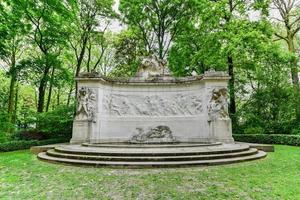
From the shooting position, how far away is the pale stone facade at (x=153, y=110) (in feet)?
43.6

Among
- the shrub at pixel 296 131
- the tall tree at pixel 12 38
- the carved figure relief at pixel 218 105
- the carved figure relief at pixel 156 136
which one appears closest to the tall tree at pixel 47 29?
the tall tree at pixel 12 38

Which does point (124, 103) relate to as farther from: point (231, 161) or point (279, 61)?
point (279, 61)

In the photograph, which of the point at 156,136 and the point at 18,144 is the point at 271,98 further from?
the point at 18,144

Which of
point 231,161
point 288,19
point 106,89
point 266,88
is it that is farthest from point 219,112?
point 288,19

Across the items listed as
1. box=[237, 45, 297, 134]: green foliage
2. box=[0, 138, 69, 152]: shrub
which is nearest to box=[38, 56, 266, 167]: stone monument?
box=[0, 138, 69, 152]: shrub

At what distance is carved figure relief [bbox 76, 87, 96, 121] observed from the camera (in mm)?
13242

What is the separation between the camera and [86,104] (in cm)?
1335

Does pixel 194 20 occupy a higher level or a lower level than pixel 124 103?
higher

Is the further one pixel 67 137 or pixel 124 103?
pixel 67 137

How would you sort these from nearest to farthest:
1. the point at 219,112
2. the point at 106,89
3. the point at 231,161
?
the point at 231,161, the point at 219,112, the point at 106,89

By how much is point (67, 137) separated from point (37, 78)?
7811mm

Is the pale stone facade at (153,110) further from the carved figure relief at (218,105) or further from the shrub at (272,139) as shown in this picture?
the shrub at (272,139)

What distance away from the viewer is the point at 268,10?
20.1 metres

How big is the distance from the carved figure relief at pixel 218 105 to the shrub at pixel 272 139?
158 inches
